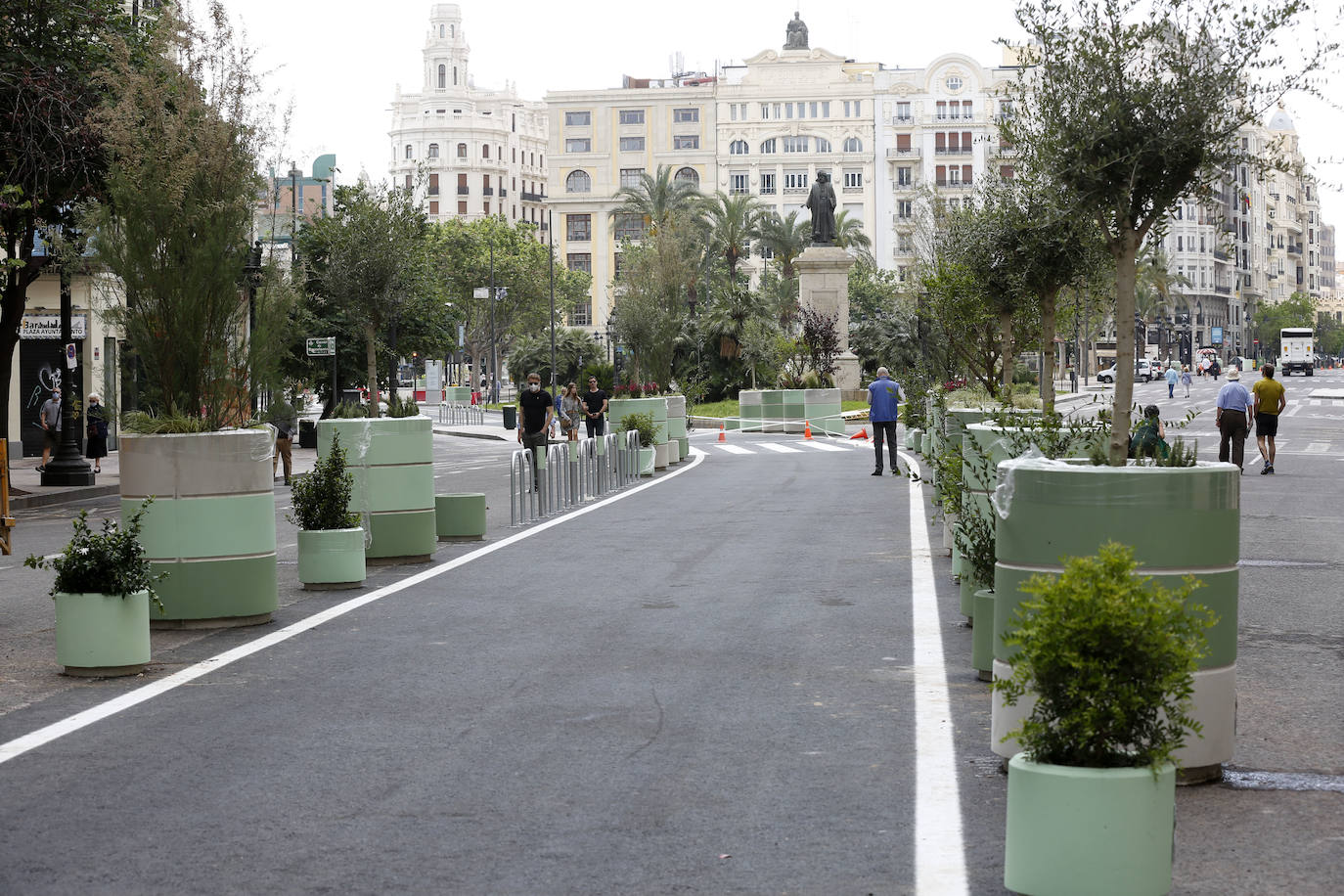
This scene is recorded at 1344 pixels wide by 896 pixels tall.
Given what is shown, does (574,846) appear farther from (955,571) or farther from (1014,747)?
(955,571)

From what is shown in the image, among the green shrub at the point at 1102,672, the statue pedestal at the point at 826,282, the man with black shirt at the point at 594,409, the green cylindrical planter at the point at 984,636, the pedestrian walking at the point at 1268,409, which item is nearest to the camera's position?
the green shrub at the point at 1102,672

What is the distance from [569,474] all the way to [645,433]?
6.80 m

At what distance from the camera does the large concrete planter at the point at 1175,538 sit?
657cm

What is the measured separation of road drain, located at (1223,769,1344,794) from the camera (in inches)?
259

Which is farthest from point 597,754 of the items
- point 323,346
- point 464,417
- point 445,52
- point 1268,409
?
point 445,52

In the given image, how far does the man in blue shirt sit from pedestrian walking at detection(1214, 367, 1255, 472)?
4.99 meters

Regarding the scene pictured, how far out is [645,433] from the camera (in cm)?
2862

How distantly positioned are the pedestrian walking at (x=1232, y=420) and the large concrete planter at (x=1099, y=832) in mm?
21569

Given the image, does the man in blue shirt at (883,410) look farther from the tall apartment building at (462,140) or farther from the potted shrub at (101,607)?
the tall apartment building at (462,140)

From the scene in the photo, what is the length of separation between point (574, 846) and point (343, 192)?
141ft

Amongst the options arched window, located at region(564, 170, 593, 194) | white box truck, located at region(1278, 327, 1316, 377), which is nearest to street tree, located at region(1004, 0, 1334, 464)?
white box truck, located at region(1278, 327, 1316, 377)

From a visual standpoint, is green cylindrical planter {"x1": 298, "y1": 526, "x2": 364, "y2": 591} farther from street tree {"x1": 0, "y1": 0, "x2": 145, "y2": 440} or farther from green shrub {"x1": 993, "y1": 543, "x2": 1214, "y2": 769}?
street tree {"x1": 0, "y1": 0, "x2": 145, "y2": 440}

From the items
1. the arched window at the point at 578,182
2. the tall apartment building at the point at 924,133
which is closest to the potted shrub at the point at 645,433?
the tall apartment building at the point at 924,133

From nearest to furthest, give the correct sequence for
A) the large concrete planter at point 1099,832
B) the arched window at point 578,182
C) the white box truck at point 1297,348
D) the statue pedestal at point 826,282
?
the large concrete planter at point 1099,832, the statue pedestal at point 826,282, the white box truck at point 1297,348, the arched window at point 578,182
